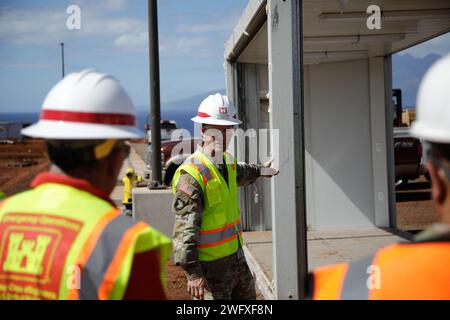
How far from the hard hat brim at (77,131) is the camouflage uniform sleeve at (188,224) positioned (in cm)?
194

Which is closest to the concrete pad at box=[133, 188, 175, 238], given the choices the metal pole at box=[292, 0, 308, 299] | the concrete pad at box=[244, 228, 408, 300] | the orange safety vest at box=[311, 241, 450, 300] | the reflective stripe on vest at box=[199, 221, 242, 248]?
the concrete pad at box=[244, 228, 408, 300]

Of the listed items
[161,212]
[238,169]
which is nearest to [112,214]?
[238,169]

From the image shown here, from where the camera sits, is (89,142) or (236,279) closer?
(89,142)

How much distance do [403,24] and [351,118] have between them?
281 cm

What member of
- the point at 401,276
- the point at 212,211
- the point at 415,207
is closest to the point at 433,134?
the point at 401,276

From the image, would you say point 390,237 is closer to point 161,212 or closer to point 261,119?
point 261,119

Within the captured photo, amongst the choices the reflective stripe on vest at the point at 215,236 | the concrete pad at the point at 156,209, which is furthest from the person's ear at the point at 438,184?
the concrete pad at the point at 156,209

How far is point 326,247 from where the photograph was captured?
855 centimetres

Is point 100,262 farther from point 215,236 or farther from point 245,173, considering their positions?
point 245,173

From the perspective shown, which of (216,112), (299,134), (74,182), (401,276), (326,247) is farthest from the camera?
(326,247)

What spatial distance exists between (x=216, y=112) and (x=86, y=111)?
2552 mm

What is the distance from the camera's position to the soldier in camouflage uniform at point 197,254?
13.2 feet

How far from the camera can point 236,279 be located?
4.40 metres

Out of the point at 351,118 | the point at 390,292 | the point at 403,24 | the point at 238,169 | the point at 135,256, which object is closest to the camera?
the point at 390,292
